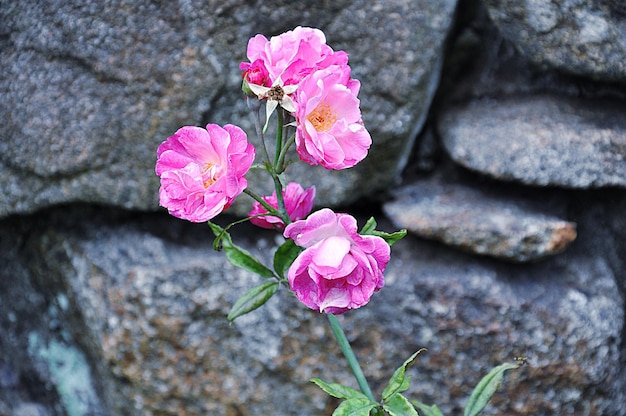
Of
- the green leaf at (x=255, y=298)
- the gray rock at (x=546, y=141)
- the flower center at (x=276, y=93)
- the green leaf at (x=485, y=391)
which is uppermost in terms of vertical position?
the flower center at (x=276, y=93)

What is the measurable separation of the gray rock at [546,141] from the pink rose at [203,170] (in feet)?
A: 2.05

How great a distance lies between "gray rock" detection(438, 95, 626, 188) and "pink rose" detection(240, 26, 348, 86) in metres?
0.54

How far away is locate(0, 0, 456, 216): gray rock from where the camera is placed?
1.11 metres

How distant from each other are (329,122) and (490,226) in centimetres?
54

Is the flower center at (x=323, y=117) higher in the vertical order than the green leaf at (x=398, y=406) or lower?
higher

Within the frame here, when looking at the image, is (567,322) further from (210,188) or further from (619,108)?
(210,188)

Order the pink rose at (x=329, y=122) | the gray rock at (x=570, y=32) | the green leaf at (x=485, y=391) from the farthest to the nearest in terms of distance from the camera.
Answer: the gray rock at (x=570, y=32) → the green leaf at (x=485, y=391) → the pink rose at (x=329, y=122)

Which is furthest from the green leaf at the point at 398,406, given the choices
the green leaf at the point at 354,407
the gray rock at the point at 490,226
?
the gray rock at the point at 490,226

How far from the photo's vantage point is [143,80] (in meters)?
1.12

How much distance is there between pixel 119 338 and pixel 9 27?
1.83 feet

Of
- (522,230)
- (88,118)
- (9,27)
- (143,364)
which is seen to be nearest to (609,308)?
(522,230)

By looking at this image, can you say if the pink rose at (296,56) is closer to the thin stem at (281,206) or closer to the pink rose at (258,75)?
the pink rose at (258,75)

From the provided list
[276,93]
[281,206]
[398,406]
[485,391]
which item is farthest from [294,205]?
[485,391]

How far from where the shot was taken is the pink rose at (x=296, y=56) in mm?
707
